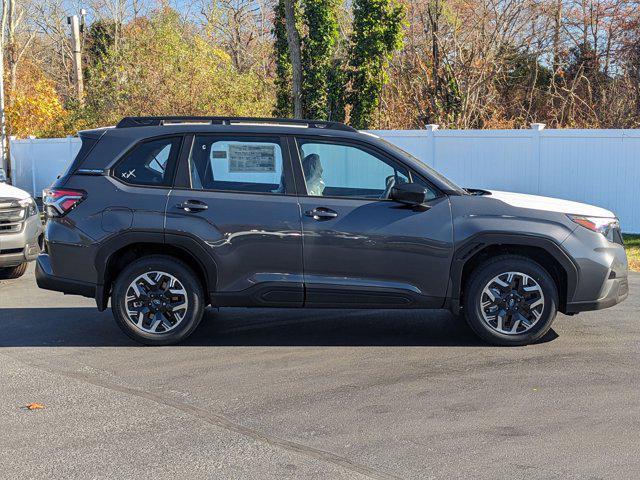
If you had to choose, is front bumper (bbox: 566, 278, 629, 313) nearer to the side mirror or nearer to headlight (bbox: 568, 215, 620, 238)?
A: headlight (bbox: 568, 215, 620, 238)

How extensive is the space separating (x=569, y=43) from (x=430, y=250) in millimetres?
21248

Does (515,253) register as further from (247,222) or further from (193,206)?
(193,206)

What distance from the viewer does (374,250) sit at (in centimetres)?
682

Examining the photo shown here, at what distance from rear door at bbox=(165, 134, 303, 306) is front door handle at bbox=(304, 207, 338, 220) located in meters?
0.11

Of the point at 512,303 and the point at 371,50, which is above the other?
the point at 371,50

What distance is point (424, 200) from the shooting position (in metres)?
6.85

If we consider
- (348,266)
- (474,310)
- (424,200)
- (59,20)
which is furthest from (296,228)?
(59,20)

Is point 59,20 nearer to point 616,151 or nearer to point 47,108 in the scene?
point 47,108

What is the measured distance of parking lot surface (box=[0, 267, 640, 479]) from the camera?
4492 millimetres

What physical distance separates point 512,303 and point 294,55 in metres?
16.2

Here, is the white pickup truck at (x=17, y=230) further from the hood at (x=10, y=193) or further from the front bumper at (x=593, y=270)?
the front bumper at (x=593, y=270)

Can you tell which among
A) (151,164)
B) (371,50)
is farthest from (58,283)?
(371,50)

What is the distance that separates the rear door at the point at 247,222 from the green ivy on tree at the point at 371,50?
50.0 feet

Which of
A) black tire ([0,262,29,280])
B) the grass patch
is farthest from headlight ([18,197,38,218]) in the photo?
the grass patch
